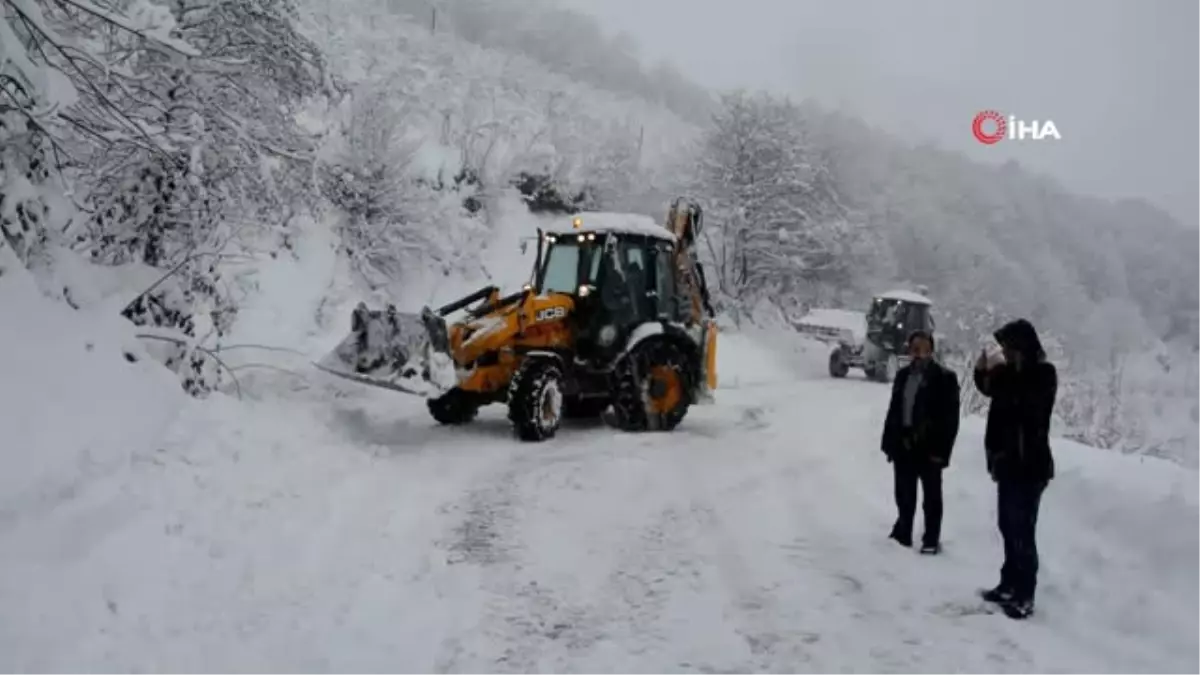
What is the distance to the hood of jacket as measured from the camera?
5.84m

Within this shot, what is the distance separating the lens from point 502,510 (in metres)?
7.92

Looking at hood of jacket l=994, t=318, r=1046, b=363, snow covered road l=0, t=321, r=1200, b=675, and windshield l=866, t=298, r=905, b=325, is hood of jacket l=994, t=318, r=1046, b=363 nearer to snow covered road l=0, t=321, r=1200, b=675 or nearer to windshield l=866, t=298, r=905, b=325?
snow covered road l=0, t=321, r=1200, b=675

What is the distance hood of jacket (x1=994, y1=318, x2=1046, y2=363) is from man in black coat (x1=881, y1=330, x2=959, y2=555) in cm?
132

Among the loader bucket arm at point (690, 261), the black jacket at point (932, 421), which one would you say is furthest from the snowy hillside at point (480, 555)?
the loader bucket arm at point (690, 261)

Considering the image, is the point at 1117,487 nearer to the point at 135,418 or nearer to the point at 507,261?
the point at 135,418

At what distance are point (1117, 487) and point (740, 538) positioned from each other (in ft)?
9.41

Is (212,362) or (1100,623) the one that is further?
(212,362)

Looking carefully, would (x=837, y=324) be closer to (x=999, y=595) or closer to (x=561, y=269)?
(x=561, y=269)

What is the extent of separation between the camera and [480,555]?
261 inches

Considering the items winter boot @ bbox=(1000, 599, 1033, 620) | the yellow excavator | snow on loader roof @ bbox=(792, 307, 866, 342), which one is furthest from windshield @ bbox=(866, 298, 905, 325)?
winter boot @ bbox=(1000, 599, 1033, 620)

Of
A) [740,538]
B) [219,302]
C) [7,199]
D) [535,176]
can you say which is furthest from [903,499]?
[535,176]

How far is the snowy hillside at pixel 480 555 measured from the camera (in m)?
4.88

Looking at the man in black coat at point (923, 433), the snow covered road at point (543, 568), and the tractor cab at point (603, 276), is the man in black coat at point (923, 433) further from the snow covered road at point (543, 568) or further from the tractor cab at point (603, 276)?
the tractor cab at point (603, 276)

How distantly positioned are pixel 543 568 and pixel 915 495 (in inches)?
113
